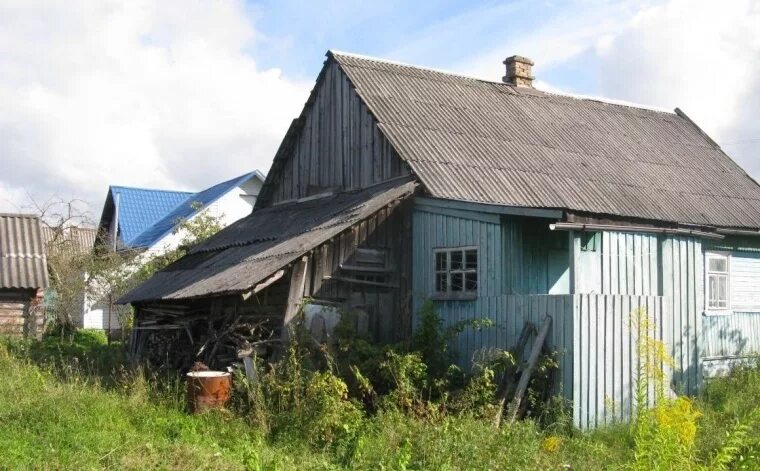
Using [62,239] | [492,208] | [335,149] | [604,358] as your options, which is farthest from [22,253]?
[604,358]

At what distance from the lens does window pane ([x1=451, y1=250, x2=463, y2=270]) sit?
13375mm

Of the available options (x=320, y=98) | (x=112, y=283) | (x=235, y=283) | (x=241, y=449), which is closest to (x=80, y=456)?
(x=241, y=449)

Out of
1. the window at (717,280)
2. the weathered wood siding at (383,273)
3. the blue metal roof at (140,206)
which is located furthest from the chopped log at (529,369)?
the blue metal roof at (140,206)

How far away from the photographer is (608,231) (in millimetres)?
12695

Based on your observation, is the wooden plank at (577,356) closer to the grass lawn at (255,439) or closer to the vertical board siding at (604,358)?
the vertical board siding at (604,358)

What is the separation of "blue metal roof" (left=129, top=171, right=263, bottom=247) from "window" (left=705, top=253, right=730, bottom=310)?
66.7 feet

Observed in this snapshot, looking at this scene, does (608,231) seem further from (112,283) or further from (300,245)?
(112,283)

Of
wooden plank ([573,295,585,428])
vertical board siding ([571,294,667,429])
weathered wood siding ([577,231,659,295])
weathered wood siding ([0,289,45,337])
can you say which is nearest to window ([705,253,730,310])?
weathered wood siding ([577,231,659,295])

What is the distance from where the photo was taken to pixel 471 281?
13.2 metres

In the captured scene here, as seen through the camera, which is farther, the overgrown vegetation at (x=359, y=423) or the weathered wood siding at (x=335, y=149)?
the weathered wood siding at (x=335, y=149)

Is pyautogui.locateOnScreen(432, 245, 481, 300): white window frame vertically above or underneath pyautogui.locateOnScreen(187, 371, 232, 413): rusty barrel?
above

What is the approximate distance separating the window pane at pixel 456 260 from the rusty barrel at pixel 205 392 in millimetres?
4081

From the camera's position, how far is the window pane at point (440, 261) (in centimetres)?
1364

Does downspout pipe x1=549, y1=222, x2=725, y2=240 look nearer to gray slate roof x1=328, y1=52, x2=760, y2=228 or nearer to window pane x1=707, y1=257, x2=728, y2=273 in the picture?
gray slate roof x1=328, y1=52, x2=760, y2=228
